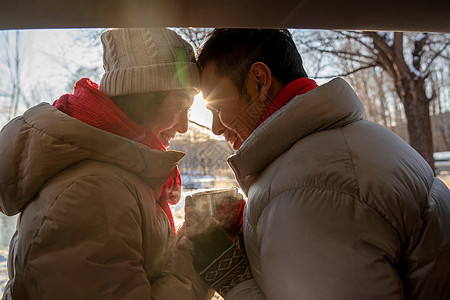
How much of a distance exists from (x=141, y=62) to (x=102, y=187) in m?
0.61

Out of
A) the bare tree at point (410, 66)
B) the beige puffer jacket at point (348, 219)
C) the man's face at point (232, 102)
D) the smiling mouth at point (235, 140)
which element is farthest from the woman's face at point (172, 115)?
the bare tree at point (410, 66)

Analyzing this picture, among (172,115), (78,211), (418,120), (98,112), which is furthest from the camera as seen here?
(418,120)

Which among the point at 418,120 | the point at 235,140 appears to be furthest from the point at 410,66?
the point at 235,140

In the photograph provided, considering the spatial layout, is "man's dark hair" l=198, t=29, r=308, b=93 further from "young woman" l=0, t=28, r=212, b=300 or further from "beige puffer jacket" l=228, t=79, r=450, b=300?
"beige puffer jacket" l=228, t=79, r=450, b=300

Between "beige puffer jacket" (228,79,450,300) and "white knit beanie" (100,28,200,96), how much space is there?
0.63m

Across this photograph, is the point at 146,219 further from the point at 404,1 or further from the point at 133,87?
the point at 404,1

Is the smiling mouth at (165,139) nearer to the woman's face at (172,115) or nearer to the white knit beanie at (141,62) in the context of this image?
the woman's face at (172,115)

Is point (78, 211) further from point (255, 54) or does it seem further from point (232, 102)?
point (255, 54)

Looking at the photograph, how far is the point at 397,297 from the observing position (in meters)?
0.77

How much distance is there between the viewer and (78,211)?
3.18ft

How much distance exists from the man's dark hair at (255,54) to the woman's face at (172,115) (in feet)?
0.64

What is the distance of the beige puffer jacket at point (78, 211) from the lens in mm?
927

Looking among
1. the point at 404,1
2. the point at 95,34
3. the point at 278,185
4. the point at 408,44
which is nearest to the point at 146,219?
the point at 278,185

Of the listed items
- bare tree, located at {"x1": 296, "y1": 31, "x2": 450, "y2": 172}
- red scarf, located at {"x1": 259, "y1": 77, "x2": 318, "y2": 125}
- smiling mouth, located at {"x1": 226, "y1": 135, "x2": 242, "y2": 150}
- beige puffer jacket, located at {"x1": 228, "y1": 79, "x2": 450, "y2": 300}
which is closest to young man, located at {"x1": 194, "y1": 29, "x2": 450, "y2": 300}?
beige puffer jacket, located at {"x1": 228, "y1": 79, "x2": 450, "y2": 300}
